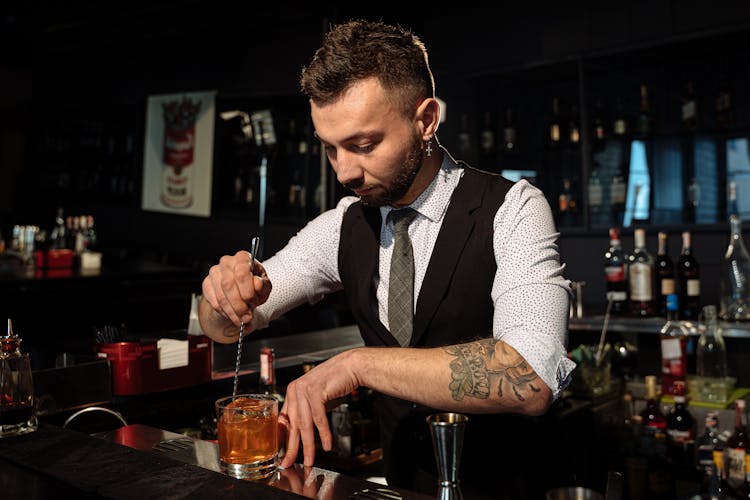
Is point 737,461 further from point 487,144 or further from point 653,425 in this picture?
point 487,144

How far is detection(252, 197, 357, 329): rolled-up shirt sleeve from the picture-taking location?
182 cm

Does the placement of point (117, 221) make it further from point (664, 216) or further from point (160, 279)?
point (664, 216)

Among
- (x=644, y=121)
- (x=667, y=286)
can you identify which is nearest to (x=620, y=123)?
(x=644, y=121)

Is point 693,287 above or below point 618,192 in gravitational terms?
below

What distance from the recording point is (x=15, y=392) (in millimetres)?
1339

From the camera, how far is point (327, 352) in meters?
2.32

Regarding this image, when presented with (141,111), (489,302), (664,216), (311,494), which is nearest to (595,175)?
(664,216)

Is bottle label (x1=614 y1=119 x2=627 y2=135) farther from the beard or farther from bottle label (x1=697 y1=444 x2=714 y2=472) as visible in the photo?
the beard

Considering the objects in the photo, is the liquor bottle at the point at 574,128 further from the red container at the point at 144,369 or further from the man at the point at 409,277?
the red container at the point at 144,369

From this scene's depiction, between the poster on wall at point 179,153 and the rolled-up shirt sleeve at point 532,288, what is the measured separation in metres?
6.44

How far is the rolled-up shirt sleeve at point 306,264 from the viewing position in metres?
1.82

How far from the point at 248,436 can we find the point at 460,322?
61 centimetres

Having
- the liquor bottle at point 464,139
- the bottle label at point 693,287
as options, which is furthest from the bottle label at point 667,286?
the liquor bottle at point 464,139

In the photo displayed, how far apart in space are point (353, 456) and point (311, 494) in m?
0.99
